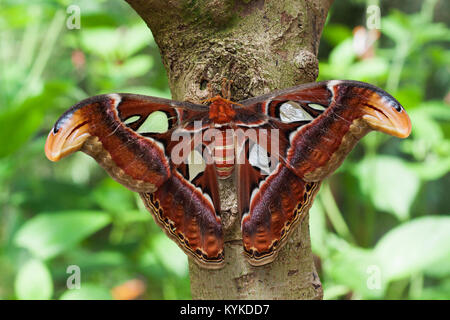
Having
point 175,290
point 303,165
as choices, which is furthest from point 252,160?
point 175,290

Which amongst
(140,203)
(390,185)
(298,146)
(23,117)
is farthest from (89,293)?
(390,185)

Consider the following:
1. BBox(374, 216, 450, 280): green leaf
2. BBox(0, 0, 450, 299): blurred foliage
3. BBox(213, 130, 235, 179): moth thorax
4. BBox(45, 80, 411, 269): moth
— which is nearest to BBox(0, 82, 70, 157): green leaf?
BBox(0, 0, 450, 299): blurred foliage

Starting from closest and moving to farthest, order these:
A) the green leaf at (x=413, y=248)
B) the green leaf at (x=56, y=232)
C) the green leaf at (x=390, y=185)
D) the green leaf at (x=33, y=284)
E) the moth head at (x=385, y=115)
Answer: the moth head at (x=385, y=115) → the green leaf at (x=33, y=284) → the green leaf at (x=413, y=248) → the green leaf at (x=56, y=232) → the green leaf at (x=390, y=185)

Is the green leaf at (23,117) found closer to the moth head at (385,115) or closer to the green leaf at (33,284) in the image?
the green leaf at (33,284)

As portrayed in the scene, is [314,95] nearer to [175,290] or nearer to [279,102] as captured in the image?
[279,102]

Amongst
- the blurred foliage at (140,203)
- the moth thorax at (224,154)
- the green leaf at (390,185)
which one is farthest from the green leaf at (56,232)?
the green leaf at (390,185)
